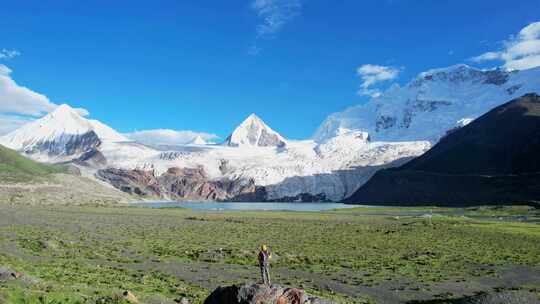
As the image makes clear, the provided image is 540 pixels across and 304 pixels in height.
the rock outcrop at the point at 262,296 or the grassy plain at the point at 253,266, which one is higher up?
the rock outcrop at the point at 262,296

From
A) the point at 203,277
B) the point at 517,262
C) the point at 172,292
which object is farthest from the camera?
the point at 517,262

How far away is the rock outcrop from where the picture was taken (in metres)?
15.9

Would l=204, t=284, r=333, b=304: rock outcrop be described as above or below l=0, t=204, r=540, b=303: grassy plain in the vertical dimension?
above

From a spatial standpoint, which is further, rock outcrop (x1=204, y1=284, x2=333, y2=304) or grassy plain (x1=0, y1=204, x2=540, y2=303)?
grassy plain (x1=0, y1=204, x2=540, y2=303)

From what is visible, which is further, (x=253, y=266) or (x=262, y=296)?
(x=253, y=266)

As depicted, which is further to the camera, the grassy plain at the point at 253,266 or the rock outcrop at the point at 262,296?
the grassy plain at the point at 253,266

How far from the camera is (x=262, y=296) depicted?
52.3 ft

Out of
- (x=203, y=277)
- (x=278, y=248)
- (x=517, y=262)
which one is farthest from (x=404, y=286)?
(x=278, y=248)

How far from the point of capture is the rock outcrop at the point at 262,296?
15906mm

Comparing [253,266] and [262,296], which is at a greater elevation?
[262,296]

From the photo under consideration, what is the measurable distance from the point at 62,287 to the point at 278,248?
29.0 meters

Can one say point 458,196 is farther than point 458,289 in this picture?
Yes

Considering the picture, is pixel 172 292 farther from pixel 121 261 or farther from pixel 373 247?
pixel 373 247

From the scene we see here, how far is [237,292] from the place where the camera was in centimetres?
1620
